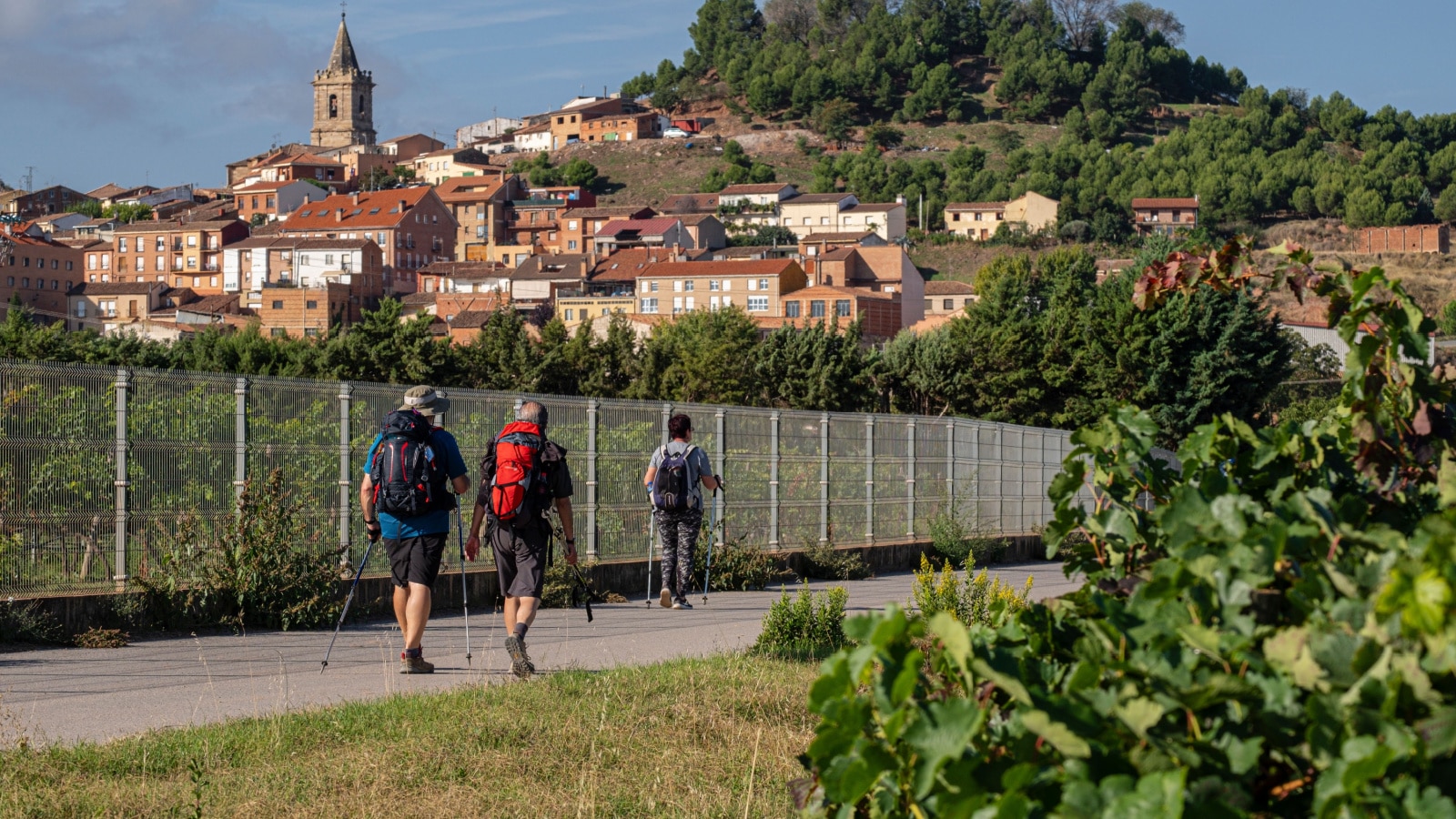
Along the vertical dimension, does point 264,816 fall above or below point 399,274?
below

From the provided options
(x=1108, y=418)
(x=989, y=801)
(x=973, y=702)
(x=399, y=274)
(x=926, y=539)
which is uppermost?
(x=399, y=274)

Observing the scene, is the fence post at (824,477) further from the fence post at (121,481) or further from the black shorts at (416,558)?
the black shorts at (416,558)

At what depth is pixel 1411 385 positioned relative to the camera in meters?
3.38

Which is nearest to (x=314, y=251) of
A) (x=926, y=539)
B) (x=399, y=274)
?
(x=399, y=274)

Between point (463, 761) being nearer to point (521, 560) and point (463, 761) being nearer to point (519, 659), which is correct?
point (519, 659)

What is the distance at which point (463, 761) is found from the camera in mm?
6750

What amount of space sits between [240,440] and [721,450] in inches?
295

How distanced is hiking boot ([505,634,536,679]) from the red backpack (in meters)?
0.80

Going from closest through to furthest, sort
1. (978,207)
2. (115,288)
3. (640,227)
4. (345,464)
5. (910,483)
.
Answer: (345,464), (910,483), (115,288), (640,227), (978,207)

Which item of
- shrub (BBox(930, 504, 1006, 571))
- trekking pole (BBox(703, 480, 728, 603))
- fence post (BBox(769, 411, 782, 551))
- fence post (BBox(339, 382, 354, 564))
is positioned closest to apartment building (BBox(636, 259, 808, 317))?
shrub (BBox(930, 504, 1006, 571))

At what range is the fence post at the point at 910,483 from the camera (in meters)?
24.0

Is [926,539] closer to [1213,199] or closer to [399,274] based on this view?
[399,274]

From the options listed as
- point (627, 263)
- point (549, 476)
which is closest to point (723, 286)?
point (627, 263)

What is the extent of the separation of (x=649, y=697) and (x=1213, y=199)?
182 metres
